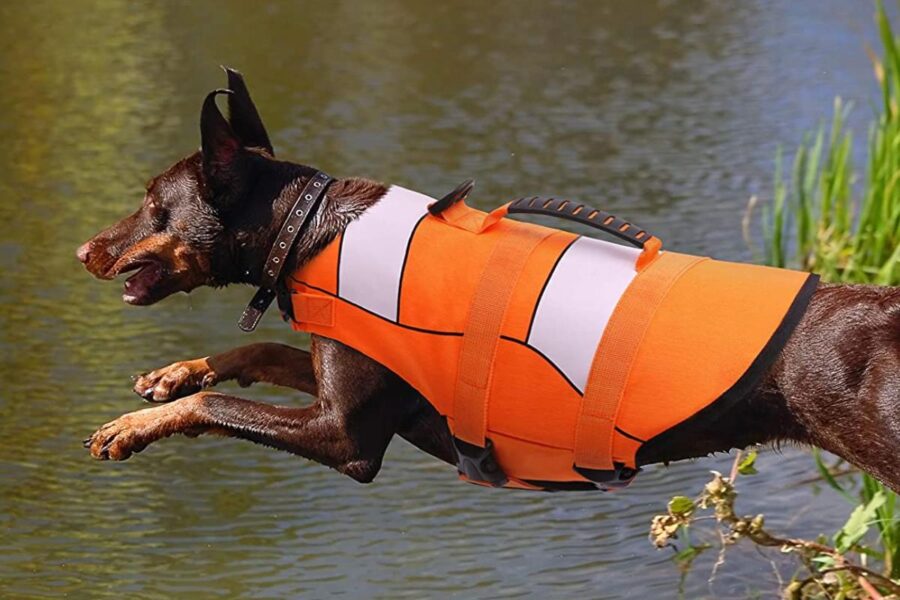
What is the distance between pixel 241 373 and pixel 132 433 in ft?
1.35

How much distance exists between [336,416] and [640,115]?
7.45m

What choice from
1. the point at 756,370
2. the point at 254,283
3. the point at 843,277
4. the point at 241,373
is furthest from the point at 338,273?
the point at 843,277

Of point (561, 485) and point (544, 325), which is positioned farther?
point (561, 485)

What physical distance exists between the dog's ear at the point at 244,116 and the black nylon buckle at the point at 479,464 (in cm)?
99

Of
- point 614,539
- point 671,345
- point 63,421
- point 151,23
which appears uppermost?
point 151,23

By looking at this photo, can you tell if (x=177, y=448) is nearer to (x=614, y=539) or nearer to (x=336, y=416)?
(x=614, y=539)

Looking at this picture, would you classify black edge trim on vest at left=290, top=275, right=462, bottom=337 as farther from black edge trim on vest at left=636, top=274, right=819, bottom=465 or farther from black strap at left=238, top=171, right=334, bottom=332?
black edge trim on vest at left=636, top=274, right=819, bottom=465

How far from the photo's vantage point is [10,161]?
392 inches

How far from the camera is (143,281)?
178 inches

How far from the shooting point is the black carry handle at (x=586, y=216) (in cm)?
423

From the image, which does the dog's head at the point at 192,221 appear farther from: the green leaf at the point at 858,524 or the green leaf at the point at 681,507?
the green leaf at the point at 858,524

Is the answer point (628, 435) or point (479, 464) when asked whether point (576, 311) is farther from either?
point (479, 464)

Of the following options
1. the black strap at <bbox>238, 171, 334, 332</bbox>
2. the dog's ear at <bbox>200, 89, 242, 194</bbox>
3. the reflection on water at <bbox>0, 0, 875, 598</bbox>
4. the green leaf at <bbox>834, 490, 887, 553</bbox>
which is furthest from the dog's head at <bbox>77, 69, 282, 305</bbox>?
the green leaf at <bbox>834, 490, 887, 553</bbox>

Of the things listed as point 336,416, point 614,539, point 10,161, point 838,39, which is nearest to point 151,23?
point 10,161
